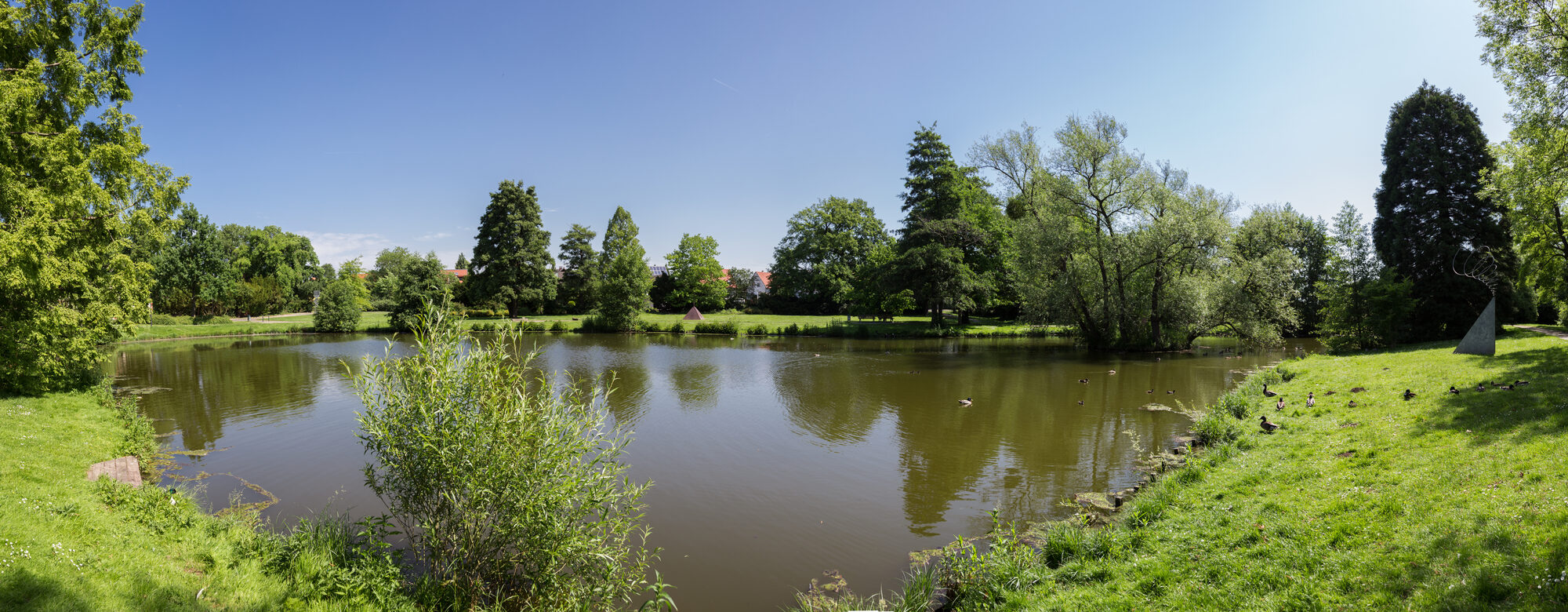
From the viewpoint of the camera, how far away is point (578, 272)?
58.3m

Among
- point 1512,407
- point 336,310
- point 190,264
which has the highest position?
point 190,264

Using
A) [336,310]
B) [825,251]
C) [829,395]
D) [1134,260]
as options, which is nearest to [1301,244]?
[1134,260]

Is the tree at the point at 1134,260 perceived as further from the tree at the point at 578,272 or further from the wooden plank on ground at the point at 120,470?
the tree at the point at 578,272

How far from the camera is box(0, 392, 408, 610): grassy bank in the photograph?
4.78 metres

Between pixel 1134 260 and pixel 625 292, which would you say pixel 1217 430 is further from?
pixel 625 292

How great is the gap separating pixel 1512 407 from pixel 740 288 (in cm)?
6305

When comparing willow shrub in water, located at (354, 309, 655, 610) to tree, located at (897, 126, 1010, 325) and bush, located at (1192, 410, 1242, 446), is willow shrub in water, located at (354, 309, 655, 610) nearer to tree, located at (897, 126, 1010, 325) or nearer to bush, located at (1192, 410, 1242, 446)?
bush, located at (1192, 410, 1242, 446)

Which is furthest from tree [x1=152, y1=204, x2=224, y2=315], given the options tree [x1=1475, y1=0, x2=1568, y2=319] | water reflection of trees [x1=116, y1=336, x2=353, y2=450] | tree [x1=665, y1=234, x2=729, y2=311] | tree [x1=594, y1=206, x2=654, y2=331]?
tree [x1=1475, y1=0, x2=1568, y2=319]

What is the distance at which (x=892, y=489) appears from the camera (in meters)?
10.5

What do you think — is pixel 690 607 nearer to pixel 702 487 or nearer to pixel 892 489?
pixel 702 487

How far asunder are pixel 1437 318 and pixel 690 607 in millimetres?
31447

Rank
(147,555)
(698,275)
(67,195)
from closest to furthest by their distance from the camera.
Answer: (147,555) → (67,195) → (698,275)

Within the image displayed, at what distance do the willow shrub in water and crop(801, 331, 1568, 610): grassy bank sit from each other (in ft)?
8.28

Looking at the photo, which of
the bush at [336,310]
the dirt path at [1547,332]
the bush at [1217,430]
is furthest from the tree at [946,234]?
the bush at [336,310]
